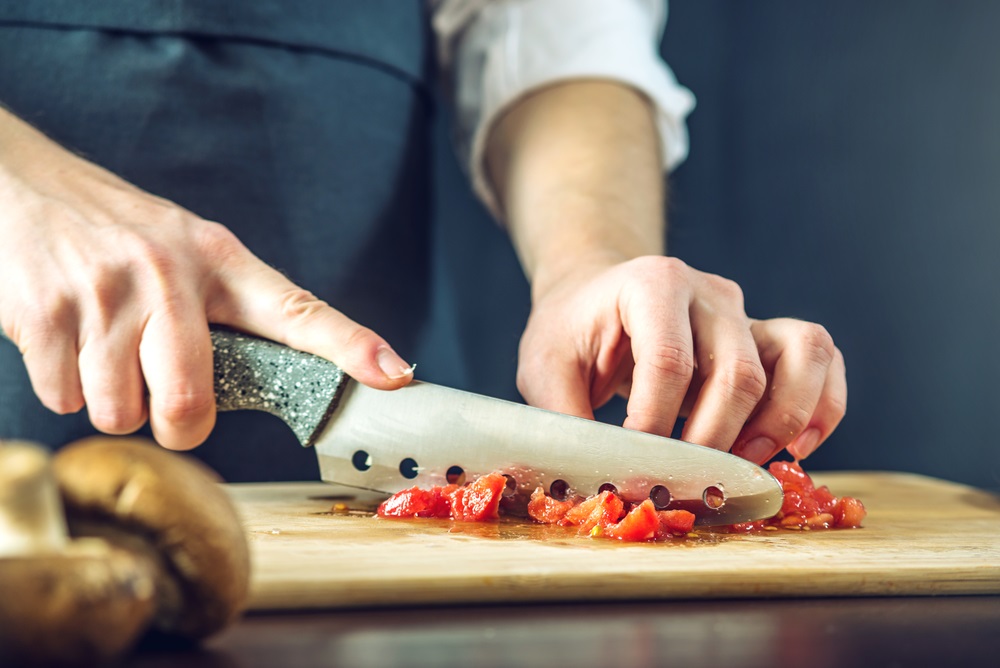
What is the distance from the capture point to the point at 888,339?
3342 mm

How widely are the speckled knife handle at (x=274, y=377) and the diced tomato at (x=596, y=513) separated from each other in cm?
37

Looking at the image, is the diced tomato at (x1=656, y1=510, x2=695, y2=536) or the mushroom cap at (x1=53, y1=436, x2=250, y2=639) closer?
the mushroom cap at (x1=53, y1=436, x2=250, y2=639)

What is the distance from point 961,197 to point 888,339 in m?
0.54

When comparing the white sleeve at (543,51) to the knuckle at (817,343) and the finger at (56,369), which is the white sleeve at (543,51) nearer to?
the knuckle at (817,343)

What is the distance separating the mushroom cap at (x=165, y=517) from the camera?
0.60 m

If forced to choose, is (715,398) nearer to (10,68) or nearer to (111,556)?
(111,556)

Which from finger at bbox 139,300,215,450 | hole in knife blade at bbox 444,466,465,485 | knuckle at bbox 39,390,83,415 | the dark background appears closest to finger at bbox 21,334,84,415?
knuckle at bbox 39,390,83,415

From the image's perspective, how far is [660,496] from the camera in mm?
1252

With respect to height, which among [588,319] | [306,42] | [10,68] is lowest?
[588,319]

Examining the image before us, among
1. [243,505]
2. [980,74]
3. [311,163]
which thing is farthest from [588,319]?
[980,74]

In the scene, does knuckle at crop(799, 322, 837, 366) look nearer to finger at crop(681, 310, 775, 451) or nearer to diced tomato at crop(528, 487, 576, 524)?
finger at crop(681, 310, 775, 451)

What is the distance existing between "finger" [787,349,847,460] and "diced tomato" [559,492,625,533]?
0.38 meters

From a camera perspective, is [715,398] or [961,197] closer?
[715,398]

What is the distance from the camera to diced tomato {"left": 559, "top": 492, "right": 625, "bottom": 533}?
118cm
